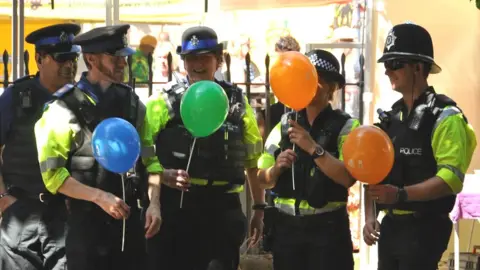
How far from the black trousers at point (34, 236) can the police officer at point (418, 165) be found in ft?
5.99

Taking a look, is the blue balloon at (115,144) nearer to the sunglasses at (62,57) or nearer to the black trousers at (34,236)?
the black trousers at (34,236)

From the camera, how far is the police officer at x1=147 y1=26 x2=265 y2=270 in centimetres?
509

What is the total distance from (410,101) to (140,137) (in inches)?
59.9

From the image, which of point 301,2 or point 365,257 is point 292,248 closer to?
point 365,257

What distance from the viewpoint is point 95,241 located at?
4512 millimetres

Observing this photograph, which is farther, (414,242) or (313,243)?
(313,243)

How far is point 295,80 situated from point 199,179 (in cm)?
86

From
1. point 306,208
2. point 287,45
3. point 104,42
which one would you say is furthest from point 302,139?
point 287,45

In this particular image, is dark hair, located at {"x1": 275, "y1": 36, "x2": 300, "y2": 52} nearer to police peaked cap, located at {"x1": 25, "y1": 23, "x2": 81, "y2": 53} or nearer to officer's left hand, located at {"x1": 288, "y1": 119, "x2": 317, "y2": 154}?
police peaked cap, located at {"x1": 25, "y1": 23, "x2": 81, "y2": 53}

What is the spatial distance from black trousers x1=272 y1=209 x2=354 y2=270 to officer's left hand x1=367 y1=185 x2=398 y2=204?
1.25ft

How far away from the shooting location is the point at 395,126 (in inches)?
193

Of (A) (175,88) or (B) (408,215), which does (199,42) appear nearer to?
(A) (175,88)

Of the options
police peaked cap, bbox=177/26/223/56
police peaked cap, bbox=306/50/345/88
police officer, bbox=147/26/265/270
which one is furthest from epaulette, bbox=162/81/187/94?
police peaked cap, bbox=306/50/345/88

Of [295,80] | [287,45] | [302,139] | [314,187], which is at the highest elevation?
[287,45]
